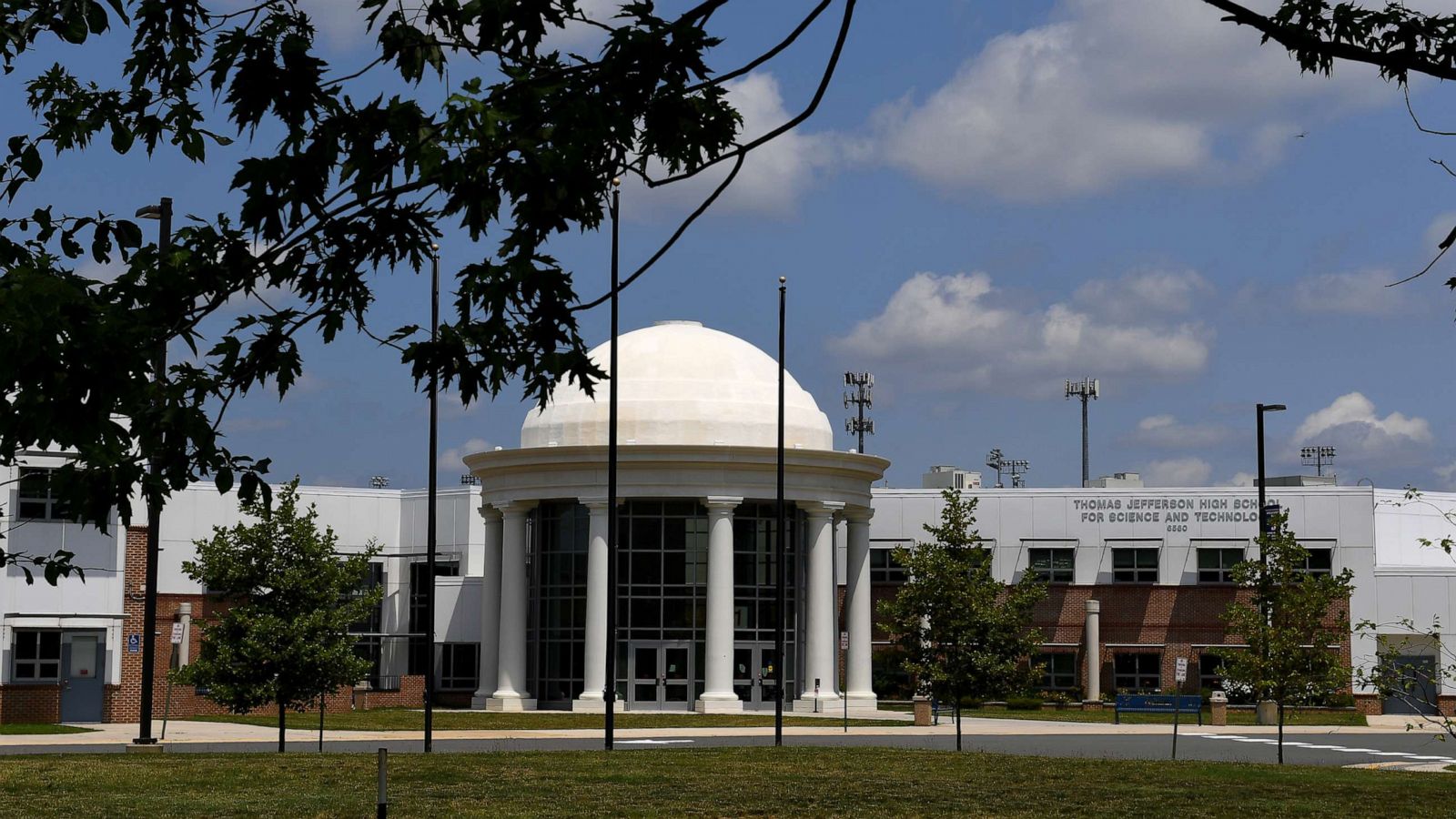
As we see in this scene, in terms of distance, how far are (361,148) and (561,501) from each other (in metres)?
50.3

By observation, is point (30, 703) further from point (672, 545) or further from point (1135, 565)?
point (1135, 565)

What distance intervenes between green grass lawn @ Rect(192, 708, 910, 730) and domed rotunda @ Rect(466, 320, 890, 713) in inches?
92.3

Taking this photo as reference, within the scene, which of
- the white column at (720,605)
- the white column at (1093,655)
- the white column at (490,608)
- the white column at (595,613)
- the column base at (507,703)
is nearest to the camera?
the white column at (720,605)

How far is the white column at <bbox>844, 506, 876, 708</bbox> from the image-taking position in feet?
191

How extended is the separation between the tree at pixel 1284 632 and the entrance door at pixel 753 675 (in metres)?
23.6

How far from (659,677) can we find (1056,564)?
20962 mm

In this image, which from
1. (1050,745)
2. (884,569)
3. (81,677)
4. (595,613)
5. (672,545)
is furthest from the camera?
(884,569)

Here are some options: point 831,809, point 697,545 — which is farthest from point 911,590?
point 697,545

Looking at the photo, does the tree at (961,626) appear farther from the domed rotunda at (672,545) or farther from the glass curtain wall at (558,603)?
the glass curtain wall at (558,603)

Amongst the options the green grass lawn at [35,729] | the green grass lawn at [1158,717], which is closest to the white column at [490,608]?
the green grass lawn at [1158,717]

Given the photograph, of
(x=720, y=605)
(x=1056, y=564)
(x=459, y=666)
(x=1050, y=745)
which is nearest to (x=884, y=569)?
(x=1056, y=564)

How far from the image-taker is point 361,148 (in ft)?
26.7

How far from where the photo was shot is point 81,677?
4756 cm

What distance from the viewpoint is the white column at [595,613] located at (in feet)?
181
